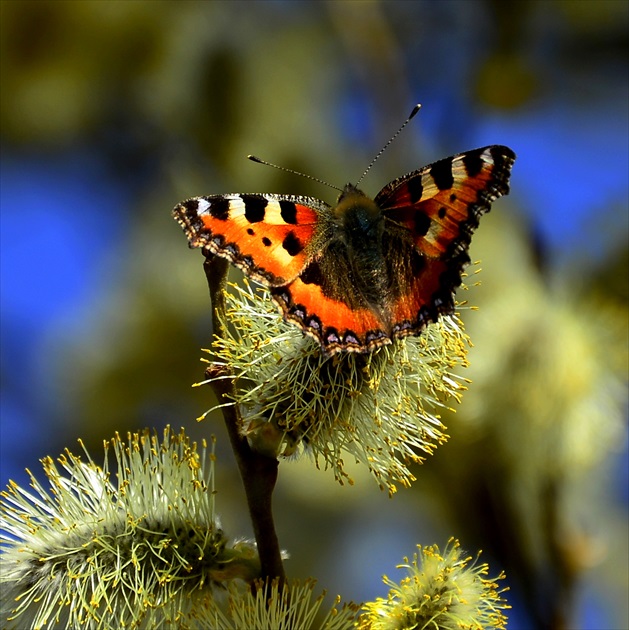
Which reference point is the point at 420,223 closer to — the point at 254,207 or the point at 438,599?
the point at 254,207

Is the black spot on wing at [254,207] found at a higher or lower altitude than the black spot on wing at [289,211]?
lower

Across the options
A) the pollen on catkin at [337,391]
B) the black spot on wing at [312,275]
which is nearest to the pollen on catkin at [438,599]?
the pollen on catkin at [337,391]

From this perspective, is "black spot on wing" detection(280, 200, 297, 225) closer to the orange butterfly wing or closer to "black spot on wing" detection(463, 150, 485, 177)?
the orange butterfly wing

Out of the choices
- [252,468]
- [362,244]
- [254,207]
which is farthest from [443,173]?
[252,468]

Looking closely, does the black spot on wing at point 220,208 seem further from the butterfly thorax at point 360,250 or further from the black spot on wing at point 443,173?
the black spot on wing at point 443,173

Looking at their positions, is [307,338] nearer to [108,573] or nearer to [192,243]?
[192,243]

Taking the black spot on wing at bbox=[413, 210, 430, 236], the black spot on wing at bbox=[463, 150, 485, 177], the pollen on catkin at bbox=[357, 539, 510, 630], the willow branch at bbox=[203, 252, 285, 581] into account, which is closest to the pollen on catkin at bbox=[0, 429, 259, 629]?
the willow branch at bbox=[203, 252, 285, 581]

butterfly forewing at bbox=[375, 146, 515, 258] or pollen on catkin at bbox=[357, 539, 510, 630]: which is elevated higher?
butterfly forewing at bbox=[375, 146, 515, 258]

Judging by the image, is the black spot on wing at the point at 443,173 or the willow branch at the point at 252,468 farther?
the black spot on wing at the point at 443,173
